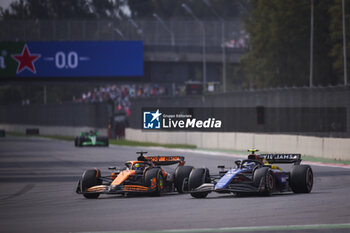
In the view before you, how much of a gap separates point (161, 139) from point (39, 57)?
2041 centimetres

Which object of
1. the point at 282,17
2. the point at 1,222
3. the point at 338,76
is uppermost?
the point at 282,17

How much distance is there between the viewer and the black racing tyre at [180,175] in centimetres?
1891

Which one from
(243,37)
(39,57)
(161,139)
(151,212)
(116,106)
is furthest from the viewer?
(243,37)

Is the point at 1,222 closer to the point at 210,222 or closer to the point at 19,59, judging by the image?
the point at 210,222

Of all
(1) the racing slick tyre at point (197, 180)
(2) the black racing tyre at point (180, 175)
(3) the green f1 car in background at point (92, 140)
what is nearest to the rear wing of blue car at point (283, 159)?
(1) the racing slick tyre at point (197, 180)

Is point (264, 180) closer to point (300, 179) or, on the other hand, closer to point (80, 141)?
point (300, 179)

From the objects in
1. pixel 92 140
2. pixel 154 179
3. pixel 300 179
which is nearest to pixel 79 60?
pixel 92 140

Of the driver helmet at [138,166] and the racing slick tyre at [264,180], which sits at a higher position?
the driver helmet at [138,166]

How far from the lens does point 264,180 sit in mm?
17484

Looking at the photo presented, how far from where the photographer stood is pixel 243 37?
298 feet

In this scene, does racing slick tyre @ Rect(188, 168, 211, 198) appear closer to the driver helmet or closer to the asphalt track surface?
the asphalt track surface

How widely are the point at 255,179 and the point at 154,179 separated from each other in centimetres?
233

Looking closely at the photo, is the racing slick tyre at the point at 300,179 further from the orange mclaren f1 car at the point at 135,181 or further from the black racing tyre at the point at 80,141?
the black racing tyre at the point at 80,141

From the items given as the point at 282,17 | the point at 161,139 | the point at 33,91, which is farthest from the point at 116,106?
the point at 33,91
